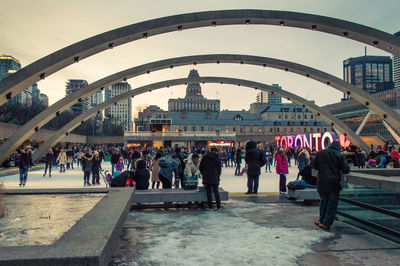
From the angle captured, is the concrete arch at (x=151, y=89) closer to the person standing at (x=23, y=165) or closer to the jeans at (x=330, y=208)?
A: the person standing at (x=23, y=165)

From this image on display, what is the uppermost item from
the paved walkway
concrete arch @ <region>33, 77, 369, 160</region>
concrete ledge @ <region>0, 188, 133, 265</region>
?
concrete arch @ <region>33, 77, 369, 160</region>

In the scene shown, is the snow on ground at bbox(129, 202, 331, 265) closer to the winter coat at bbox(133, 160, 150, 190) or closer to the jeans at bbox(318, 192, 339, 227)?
the jeans at bbox(318, 192, 339, 227)

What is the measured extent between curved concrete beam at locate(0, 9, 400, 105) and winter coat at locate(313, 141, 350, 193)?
8746mm

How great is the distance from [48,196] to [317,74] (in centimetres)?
2195

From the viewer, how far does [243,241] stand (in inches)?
211

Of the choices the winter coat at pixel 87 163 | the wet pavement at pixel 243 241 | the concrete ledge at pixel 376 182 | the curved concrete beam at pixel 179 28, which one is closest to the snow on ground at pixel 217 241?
the wet pavement at pixel 243 241

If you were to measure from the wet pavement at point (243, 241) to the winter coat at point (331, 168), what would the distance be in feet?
2.81

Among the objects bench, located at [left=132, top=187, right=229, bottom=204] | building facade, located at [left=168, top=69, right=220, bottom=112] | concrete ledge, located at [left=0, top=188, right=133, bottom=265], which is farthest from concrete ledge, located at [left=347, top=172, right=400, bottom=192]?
building facade, located at [left=168, top=69, right=220, bottom=112]

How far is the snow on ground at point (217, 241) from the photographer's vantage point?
4488mm

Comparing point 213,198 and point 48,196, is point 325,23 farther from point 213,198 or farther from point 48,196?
point 48,196

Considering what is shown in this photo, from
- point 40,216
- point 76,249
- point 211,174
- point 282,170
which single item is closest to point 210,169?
point 211,174

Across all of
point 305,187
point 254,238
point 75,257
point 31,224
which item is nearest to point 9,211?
point 31,224

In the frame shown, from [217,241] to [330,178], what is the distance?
2575mm

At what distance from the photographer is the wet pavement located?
177 inches
